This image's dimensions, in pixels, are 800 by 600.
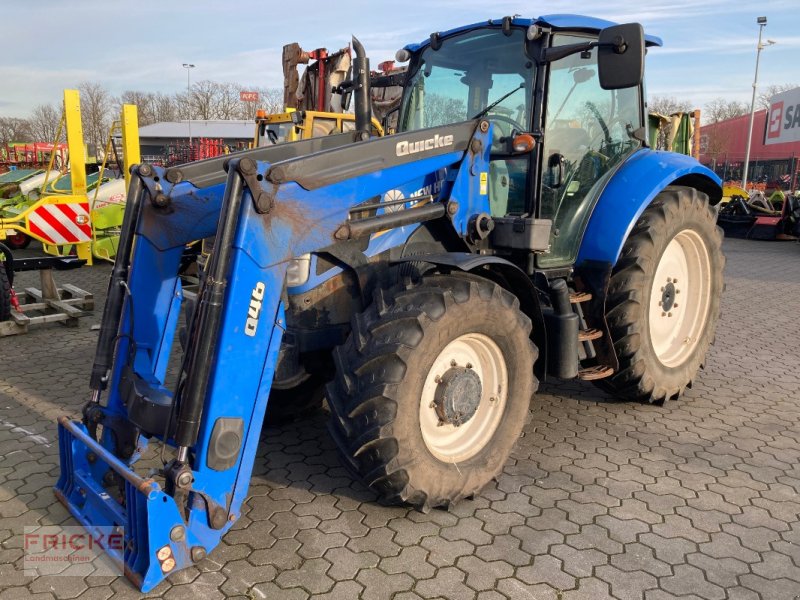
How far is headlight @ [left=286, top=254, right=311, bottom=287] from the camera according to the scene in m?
3.27

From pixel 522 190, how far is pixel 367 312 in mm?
1532

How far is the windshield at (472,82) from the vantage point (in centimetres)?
399

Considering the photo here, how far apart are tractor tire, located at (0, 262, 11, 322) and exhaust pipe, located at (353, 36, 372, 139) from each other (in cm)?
453

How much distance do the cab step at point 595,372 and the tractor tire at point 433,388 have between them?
28.6 inches

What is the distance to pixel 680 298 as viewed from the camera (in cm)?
497

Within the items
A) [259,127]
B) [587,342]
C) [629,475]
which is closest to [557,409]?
[587,342]

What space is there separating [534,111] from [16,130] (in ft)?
242

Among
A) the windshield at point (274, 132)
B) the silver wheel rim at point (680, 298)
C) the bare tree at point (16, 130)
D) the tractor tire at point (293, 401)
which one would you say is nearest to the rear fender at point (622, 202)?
the silver wheel rim at point (680, 298)

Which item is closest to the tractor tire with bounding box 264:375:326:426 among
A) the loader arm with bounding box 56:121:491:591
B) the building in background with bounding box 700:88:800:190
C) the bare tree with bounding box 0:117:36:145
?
the loader arm with bounding box 56:121:491:591

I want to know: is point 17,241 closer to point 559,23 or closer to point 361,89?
point 361,89

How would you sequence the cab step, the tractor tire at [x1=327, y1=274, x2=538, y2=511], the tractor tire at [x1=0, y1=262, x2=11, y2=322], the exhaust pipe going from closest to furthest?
the tractor tire at [x1=327, y1=274, x2=538, y2=511]
the exhaust pipe
the cab step
the tractor tire at [x1=0, y1=262, x2=11, y2=322]

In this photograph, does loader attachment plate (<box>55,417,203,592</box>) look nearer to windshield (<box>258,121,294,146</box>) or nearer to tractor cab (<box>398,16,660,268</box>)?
tractor cab (<box>398,16,660,268</box>)

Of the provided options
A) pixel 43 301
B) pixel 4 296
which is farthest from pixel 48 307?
pixel 4 296

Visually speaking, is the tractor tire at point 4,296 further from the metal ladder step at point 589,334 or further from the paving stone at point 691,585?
the paving stone at point 691,585
